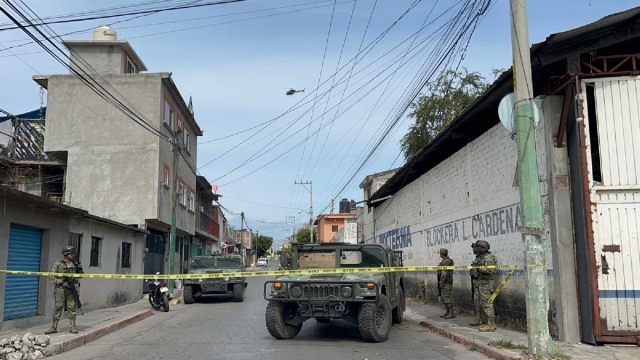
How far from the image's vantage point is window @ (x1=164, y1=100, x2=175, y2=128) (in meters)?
24.2

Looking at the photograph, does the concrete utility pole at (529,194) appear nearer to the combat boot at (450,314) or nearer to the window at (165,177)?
the combat boot at (450,314)

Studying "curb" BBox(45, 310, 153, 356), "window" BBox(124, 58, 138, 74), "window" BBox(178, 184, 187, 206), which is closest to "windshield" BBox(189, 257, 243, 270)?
"curb" BBox(45, 310, 153, 356)

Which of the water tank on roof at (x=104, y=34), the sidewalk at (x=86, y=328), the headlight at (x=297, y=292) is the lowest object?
the sidewalk at (x=86, y=328)

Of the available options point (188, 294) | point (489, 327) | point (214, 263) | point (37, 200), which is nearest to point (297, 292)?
point (489, 327)

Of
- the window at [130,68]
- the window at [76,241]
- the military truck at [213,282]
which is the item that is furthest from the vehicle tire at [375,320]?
the window at [130,68]

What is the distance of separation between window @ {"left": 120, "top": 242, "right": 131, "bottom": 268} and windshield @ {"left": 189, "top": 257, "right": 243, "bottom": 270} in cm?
234

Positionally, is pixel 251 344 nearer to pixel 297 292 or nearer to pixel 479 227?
pixel 297 292

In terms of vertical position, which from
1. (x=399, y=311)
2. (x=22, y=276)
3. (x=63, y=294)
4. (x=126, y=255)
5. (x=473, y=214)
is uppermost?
(x=473, y=214)

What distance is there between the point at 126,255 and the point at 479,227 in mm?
13083

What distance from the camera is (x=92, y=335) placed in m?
10.4

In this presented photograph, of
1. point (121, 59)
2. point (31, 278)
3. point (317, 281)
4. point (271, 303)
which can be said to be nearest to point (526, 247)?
point (317, 281)

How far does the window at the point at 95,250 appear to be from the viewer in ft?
53.5

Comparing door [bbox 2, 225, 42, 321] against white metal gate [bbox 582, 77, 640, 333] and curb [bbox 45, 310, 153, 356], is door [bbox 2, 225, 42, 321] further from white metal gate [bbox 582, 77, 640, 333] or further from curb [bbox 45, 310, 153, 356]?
white metal gate [bbox 582, 77, 640, 333]

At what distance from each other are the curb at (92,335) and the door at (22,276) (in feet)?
6.28
